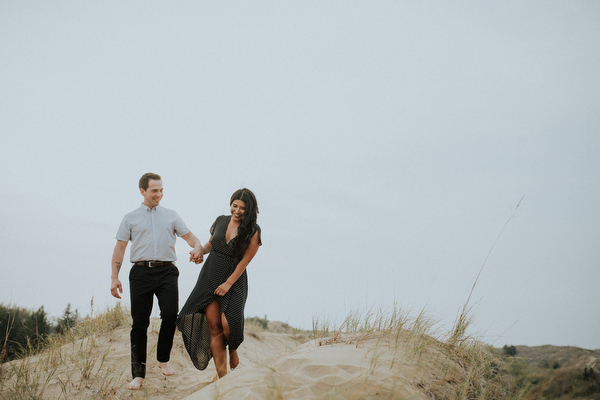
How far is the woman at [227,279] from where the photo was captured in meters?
4.42

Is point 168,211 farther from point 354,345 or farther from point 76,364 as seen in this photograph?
point 354,345

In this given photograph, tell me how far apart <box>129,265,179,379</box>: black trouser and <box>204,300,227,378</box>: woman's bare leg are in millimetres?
576

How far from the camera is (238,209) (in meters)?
4.48

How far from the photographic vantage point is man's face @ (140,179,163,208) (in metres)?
4.98

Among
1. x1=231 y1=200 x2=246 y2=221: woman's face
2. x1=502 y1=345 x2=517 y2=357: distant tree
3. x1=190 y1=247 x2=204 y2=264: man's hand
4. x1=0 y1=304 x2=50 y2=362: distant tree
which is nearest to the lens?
x1=231 y1=200 x2=246 y2=221: woman's face

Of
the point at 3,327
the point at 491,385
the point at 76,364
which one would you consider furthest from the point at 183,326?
the point at 3,327

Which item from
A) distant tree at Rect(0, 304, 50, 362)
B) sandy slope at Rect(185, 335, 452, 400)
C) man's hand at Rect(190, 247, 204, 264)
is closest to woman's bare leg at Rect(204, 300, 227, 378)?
man's hand at Rect(190, 247, 204, 264)

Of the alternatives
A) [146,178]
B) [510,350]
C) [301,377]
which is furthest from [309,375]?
[510,350]

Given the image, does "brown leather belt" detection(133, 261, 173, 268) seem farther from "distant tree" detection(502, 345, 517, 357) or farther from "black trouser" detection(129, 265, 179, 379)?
"distant tree" detection(502, 345, 517, 357)

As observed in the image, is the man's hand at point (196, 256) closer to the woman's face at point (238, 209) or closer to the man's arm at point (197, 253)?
the man's arm at point (197, 253)

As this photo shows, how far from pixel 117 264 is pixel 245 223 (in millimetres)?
1806

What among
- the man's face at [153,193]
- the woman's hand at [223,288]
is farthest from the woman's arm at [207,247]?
the man's face at [153,193]

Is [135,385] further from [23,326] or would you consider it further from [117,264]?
[23,326]

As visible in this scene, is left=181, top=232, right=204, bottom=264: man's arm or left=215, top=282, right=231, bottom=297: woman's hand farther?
left=181, top=232, right=204, bottom=264: man's arm
